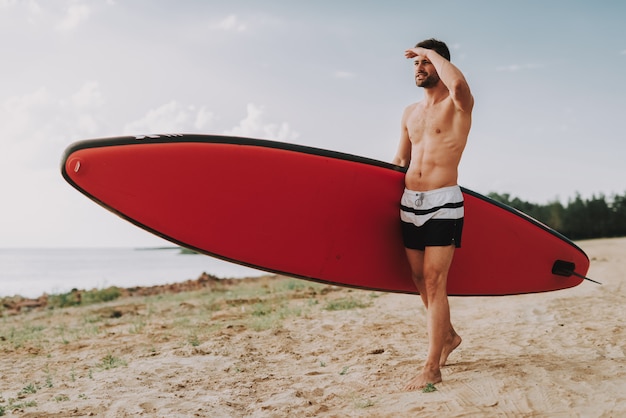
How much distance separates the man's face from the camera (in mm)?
3047

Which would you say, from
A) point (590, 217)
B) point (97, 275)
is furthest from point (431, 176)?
point (590, 217)

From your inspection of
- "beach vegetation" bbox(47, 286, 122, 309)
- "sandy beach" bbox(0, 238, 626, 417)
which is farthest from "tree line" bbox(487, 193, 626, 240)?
"sandy beach" bbox(0, 238, 626, 417)

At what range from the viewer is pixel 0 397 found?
3521mm

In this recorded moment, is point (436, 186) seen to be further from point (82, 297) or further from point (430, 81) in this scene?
point (82, 297)

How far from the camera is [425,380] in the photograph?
2949mm

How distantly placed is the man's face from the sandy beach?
5.60ft

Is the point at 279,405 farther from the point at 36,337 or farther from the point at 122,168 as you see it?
the point at 36,337

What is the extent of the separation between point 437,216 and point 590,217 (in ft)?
132

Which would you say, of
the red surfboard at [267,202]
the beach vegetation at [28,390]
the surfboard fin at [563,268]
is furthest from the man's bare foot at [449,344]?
the beach vegetation at [28,390]

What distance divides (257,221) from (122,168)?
3.06 feet

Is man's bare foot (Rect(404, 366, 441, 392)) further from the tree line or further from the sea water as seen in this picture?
the tree line

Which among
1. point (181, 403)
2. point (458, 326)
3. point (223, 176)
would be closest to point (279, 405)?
point (181, 403)

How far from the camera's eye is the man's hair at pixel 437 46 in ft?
10.1

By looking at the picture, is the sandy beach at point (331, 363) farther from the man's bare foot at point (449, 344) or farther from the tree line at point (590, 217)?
the tree line at point (590, 217)
